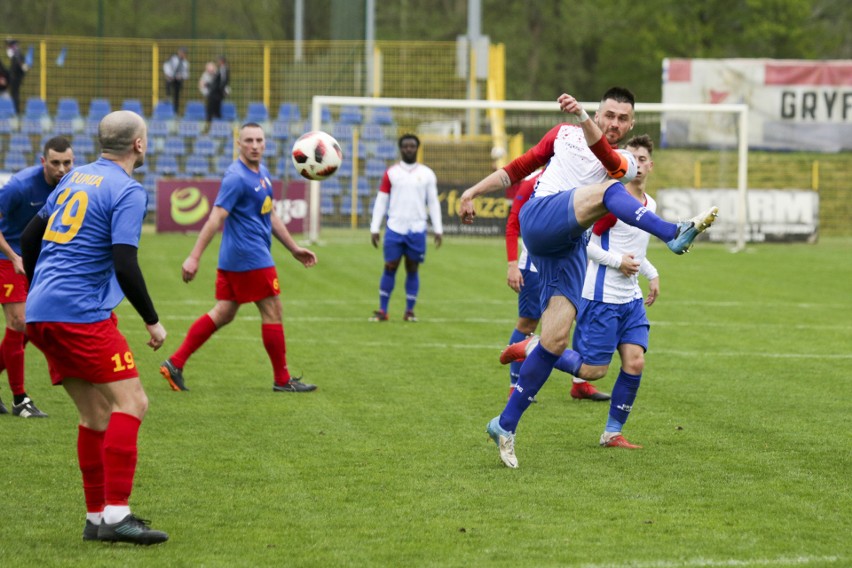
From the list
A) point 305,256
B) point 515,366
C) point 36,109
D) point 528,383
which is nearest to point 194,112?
point 36,109

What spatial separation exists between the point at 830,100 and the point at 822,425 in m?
28.1

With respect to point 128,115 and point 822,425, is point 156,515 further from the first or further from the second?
point 822,425

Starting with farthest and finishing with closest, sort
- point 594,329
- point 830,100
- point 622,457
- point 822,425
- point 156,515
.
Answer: point 830,100
point 822,425
point 594,329
point 622,457
point 156,515

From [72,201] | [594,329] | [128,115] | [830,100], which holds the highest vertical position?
[830,100]

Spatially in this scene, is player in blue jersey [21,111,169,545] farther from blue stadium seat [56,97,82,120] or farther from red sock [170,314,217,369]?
blue stadium seat [56,97,82,120]

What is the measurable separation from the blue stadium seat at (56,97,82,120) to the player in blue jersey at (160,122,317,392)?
24203 mm

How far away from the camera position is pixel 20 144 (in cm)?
3134

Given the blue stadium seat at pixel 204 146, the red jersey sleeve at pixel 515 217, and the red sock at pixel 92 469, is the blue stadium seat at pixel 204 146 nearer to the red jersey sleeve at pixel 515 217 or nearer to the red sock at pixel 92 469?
the red jersey sleeve at pixel 515 217

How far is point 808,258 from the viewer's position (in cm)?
2378

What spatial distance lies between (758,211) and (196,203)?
12.6 m

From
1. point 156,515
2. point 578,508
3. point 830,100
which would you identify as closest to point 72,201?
point 156,515

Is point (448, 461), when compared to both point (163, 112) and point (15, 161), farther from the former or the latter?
point (163, 112)

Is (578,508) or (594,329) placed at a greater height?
(594,329)

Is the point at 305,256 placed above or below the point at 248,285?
above
